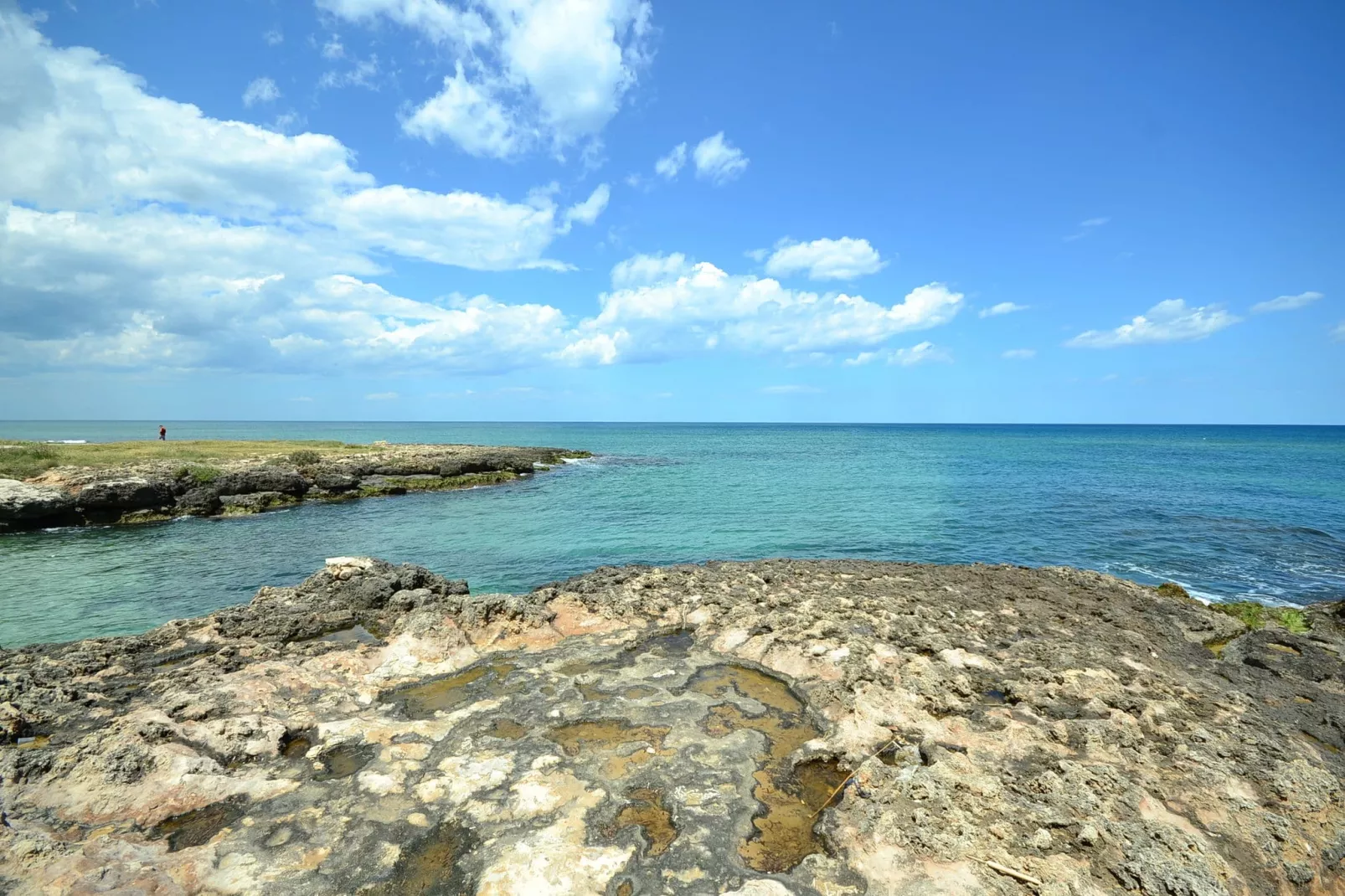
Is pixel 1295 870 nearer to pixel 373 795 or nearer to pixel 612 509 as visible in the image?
pixel 373 795

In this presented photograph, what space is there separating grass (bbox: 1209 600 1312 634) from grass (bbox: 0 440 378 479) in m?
48.2

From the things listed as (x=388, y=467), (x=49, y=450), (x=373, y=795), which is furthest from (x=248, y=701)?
(x=49, y=450)

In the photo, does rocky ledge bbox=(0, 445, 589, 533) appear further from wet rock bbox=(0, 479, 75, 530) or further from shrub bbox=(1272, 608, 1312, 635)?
shrub bbox=(1272, 608, 1312, 635)

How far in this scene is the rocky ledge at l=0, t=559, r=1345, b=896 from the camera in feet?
19.6

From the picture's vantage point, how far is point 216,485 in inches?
1332

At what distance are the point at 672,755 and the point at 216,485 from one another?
3654 cm

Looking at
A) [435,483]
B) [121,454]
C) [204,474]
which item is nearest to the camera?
[204,474]

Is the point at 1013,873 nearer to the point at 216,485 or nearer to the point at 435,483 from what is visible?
the point at 216,485

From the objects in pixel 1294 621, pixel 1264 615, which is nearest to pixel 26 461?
pixel 1264 615

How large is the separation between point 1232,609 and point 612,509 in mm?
26468

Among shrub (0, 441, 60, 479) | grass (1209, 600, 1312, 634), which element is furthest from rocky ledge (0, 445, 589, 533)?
grass (1209, 600, 1312, 634)

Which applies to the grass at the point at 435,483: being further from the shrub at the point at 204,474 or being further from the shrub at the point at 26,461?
the shrub at the point at 26,461

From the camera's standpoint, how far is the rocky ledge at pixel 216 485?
27.9 m

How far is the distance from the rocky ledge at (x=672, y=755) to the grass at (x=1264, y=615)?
5.53 feet
